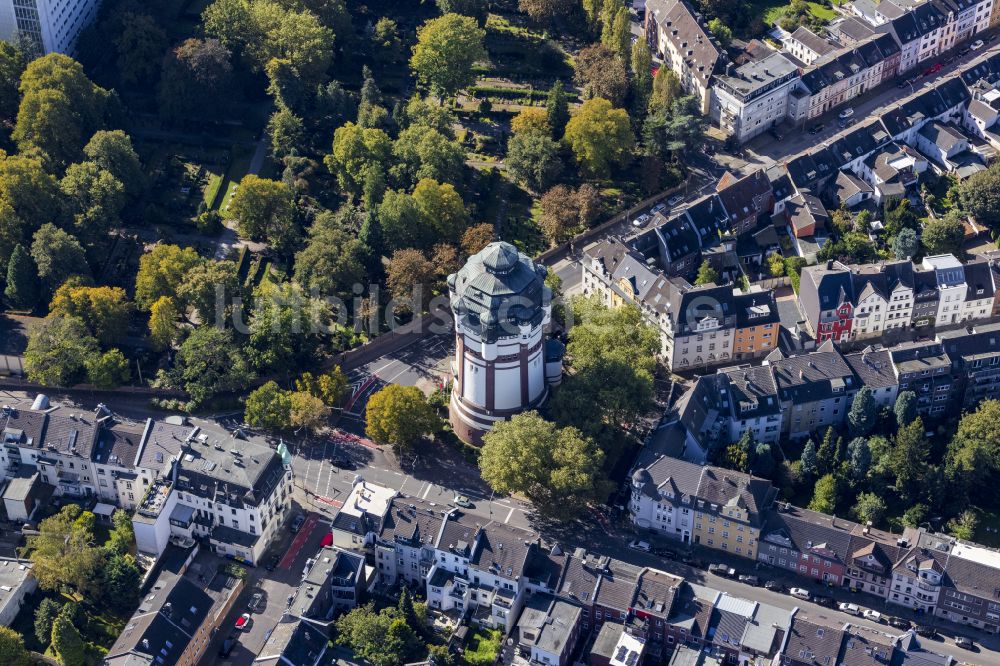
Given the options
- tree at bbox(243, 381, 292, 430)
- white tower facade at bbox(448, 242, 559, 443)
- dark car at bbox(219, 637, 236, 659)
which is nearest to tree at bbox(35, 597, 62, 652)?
dark car at bbox(219, 637, 236, 659)

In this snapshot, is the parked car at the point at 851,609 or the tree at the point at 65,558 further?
the parked car at the point at 851,609

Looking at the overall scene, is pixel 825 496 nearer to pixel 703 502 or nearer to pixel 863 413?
pixel 863 413

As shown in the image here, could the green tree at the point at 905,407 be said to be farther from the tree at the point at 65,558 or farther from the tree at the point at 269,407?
the tree at the point at 65,558

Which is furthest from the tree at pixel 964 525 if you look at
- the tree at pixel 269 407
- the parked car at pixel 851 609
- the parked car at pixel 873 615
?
the tree at pixel 269 407

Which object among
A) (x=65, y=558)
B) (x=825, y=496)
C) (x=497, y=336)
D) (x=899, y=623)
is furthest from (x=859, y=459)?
(x=65, y=558)

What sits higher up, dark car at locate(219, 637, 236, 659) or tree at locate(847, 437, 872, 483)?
tree at locate(847, 437, 872, 483)

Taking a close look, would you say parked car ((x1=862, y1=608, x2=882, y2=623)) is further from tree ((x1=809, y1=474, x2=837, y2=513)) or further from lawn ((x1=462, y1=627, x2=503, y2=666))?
lawn ((x1=462, y1=627, x2=503, y2=666))
